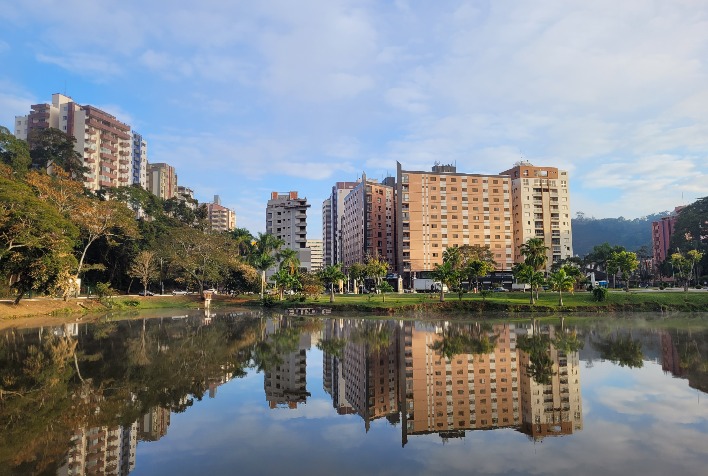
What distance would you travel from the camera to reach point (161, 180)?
568ft

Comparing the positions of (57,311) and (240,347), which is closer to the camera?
(240,347)

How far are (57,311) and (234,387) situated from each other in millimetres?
46877

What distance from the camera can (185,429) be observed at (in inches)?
524

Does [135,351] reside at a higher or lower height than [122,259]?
lower

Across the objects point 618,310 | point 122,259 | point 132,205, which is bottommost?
point 618,310

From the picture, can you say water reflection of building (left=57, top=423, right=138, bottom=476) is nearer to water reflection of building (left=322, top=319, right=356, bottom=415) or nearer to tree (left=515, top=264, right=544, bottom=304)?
water reflection of building (left=322, top=319, right=356, bottom=415)

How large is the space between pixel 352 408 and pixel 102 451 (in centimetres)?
803

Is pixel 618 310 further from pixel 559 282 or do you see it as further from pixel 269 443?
pixel 269 443

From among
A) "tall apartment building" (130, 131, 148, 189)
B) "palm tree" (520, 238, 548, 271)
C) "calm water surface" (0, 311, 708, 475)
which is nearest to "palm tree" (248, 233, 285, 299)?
"palm tree" (520, 238, 548, 271)

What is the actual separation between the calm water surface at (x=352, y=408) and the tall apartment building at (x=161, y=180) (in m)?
150

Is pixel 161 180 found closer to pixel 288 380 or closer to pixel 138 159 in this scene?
pixel 138 159

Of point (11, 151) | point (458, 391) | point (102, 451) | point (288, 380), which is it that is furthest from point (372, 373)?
point (11, 151)

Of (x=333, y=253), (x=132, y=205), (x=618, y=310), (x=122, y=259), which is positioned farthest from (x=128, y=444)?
(x=333, y=253)

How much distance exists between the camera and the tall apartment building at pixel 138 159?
15388cm
